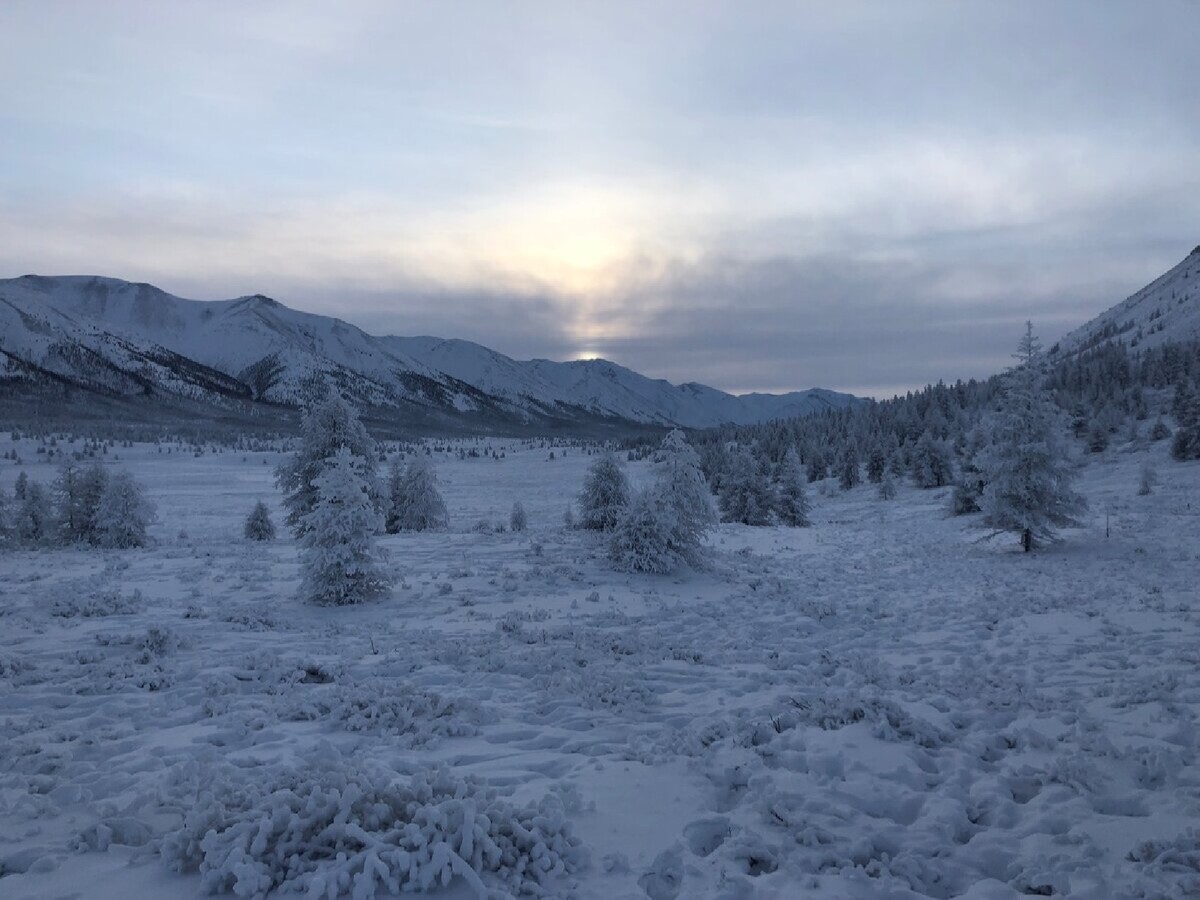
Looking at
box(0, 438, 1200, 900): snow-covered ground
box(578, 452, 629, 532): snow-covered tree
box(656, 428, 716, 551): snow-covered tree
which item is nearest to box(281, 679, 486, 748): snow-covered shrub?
box(0, 438, 1200, 900): snow-covered ground

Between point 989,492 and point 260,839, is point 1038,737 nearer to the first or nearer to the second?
point 260,839

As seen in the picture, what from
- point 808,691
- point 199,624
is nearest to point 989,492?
point 808,691

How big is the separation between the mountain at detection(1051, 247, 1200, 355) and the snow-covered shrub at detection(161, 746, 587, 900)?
123056 millimetres

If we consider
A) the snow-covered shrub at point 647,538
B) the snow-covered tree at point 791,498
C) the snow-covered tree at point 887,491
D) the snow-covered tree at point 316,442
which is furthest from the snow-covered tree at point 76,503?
the snow-covered tree at point 887,491

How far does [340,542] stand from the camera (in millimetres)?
14297

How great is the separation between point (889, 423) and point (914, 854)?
98158 mm

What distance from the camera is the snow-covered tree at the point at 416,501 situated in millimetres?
34156

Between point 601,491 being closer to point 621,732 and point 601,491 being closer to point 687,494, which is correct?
point 687,494

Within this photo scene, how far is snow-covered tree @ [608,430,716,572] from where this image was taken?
18266mm

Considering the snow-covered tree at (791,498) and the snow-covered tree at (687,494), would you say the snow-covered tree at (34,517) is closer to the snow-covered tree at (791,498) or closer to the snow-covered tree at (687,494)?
the snow-covered tree at (687,494)

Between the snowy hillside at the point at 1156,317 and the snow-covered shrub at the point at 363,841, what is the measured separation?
131 m

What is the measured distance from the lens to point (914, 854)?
519 cm

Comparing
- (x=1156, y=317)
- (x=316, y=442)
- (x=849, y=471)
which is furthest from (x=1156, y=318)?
(x=316, y=442)

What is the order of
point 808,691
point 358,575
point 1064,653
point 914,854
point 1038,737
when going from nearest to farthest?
point 914,854 < point 1038,737 < point 808,691 < point 1064,653 < point 358,575
